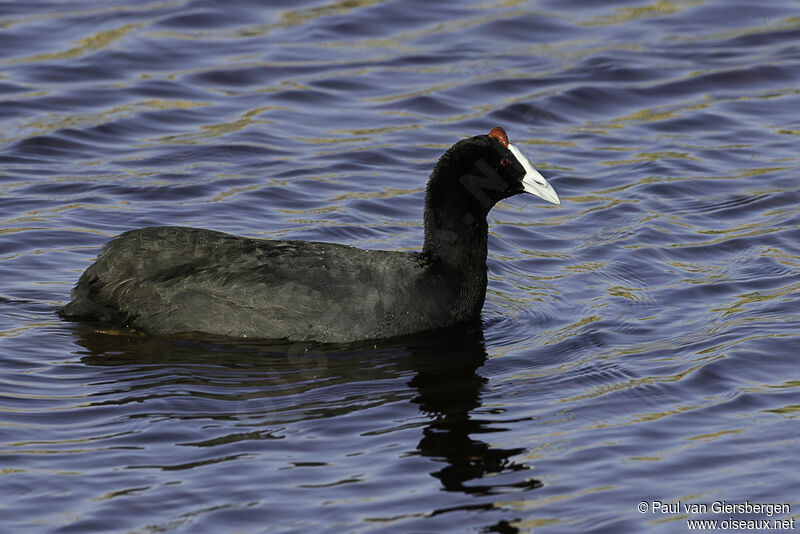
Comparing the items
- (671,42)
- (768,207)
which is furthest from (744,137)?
(671,42)

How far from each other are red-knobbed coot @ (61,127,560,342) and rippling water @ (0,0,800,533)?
17cm

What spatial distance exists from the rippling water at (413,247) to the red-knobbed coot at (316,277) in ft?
0.57

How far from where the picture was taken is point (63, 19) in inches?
555

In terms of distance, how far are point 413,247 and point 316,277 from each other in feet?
6.25

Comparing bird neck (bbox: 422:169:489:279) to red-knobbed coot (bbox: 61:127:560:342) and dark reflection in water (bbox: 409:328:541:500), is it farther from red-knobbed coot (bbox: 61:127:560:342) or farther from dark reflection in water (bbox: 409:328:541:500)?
dark reflection in water (bbox: 409:328:541:500)

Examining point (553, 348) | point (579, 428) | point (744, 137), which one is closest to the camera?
point (579, 428)

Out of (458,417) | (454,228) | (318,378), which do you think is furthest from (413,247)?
(458,417)

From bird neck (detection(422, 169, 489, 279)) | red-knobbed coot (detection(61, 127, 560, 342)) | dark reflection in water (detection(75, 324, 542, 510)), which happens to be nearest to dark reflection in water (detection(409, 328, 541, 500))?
dark reflection in water (detection(75, 324, 542, 510))

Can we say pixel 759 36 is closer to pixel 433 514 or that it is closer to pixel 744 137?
pixel 744 137

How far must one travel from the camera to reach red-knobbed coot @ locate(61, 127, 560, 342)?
764cm

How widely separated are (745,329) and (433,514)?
9.81 feet

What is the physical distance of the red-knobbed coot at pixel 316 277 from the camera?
25.1 feet

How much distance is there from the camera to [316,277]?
7.65 metres

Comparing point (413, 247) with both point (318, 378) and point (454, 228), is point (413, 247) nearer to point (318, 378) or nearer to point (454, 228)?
point (454, 228)
